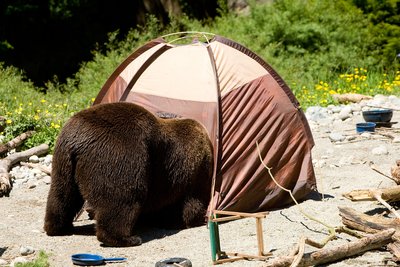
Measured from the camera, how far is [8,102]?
11.0 meters

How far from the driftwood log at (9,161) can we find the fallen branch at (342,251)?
420cm

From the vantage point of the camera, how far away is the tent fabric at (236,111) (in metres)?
6.92

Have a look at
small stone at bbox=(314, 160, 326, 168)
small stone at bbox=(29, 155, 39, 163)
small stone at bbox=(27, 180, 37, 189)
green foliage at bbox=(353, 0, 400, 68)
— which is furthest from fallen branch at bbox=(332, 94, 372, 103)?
small stone at bbox=(27, 180, 37, 189)

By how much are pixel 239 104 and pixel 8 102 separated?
5277 millimetres

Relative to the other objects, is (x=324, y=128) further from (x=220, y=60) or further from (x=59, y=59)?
(x=59, y=59)

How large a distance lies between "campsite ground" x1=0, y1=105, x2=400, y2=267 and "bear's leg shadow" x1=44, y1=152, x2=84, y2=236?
12 centimetres

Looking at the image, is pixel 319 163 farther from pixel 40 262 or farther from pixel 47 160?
pixel 40 262

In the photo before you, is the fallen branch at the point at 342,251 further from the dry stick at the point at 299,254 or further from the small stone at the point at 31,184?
the small stone at the point at 31,184

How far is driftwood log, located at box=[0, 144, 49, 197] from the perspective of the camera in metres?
8.05

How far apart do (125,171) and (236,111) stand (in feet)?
4.93

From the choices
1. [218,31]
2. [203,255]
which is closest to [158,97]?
[203,255]

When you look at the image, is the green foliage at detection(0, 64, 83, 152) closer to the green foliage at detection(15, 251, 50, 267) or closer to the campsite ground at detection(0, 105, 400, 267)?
the campsite ground at detection(0, 105, 400, 267)

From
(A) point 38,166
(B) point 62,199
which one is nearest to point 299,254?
(B) point 62,199

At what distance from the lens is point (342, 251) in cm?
531
